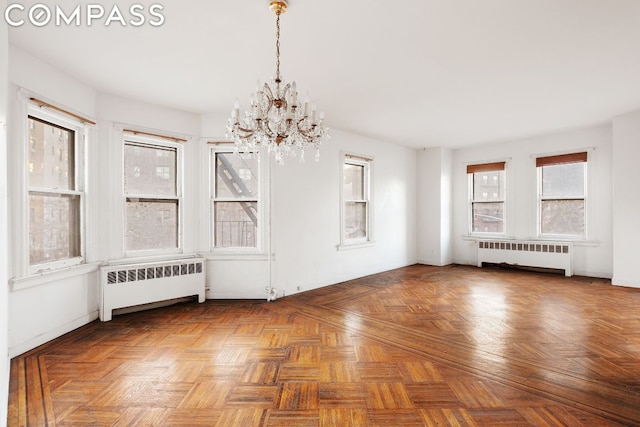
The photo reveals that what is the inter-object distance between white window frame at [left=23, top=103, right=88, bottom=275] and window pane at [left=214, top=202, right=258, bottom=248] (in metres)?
1.55

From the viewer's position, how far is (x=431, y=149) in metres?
7.30

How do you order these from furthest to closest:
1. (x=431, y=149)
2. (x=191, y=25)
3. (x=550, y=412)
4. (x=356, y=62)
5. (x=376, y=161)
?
(x=431, y=149)
(x=376, y=161)
(x=356, y=62)
(x=191, y=25)
(x=550, y=412)

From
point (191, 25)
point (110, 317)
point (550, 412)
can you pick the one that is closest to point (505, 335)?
point (550, 412)

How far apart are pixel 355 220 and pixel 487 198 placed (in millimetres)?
3185

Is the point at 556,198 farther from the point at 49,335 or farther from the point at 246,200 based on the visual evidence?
the point at 49,335

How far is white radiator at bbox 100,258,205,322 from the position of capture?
369 centimetres

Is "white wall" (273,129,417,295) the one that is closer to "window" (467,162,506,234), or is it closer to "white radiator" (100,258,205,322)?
"white radiator" (100,258,205,322)

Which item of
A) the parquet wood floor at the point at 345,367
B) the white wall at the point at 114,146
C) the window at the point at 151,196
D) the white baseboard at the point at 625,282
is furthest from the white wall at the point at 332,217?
the white baseboard at the point at 625,282

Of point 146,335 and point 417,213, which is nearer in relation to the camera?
point 146,335

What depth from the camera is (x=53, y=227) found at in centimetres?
329

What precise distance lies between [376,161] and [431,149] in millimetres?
1727

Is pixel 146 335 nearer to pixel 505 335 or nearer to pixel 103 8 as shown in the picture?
pixel 103 8

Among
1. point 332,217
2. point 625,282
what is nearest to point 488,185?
point 625,282

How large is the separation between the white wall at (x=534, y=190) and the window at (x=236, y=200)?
4.94 metres
